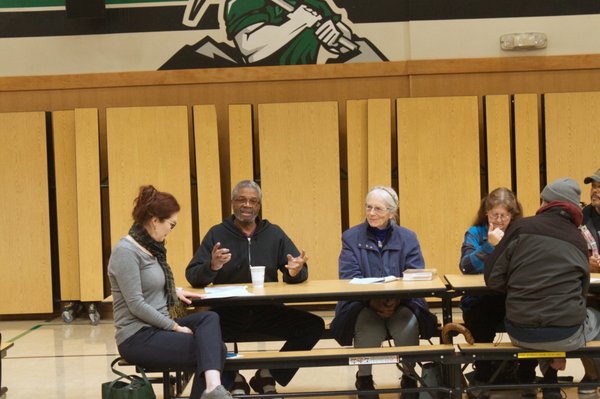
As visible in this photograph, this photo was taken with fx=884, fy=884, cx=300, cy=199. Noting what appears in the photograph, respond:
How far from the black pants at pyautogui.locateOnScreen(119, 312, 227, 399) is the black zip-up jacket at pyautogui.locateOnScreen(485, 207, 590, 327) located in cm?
150

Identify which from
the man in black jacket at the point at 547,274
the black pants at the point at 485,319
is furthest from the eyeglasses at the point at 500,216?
the man in black jacket at the point at 547,274

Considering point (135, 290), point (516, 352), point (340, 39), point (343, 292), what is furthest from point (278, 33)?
point (516, 352)

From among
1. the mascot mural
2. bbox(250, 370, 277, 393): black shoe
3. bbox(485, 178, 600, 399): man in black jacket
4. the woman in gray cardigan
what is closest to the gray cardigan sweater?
the woman in gray cardigan

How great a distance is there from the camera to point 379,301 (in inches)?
207

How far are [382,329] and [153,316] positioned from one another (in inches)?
55.9

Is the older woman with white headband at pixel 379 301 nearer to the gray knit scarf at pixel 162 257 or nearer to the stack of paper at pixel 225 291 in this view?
the stack of paper at pixel 225 291

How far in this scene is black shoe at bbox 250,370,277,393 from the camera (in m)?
5.34

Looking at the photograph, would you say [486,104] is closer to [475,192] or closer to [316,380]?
[475,192]

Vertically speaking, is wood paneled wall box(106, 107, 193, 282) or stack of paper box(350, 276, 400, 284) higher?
wood paneled wall box(106, 107, 193, 282)

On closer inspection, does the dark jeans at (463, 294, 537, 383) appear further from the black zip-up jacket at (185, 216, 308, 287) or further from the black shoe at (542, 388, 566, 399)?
the black zip-up jacket at (185, 216, 308, 287)

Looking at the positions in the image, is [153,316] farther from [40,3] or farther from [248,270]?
[40,3]

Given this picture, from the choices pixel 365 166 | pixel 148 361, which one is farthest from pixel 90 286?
pixel 148 361

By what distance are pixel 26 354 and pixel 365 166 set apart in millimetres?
3466

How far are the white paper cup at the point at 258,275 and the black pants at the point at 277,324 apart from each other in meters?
0.26
